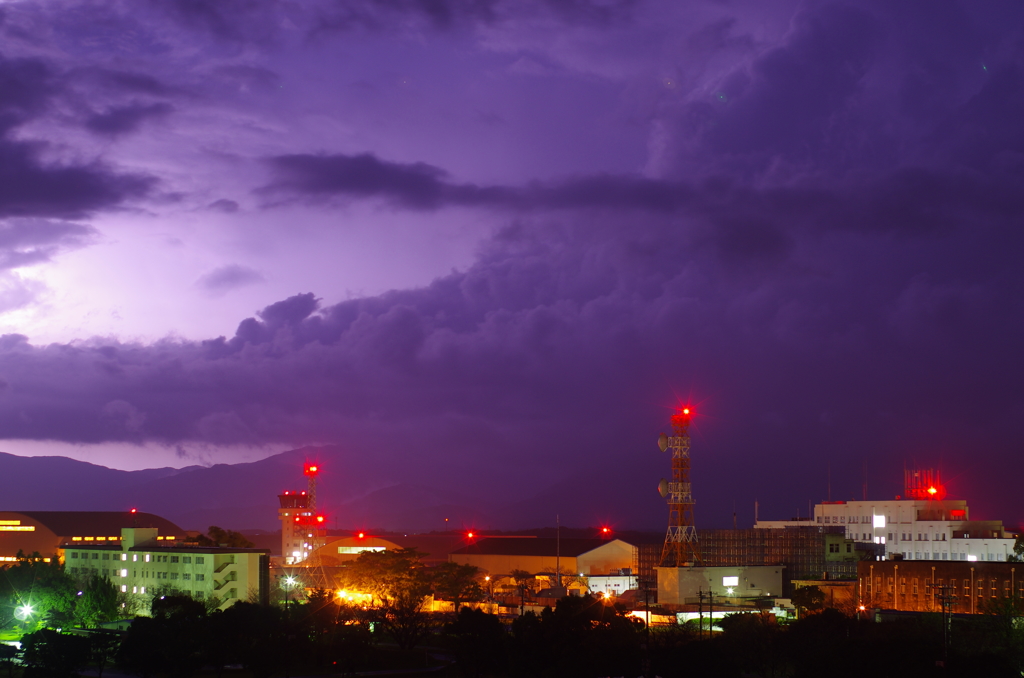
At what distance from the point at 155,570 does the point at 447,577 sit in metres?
34.4

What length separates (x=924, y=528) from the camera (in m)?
140

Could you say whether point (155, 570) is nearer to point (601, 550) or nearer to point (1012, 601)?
point (601, 550)

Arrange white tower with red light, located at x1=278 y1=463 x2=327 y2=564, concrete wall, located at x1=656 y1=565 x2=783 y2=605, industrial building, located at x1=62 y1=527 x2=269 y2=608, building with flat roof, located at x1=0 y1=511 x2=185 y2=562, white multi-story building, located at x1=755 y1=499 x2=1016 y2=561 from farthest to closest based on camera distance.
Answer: white tower with red light, located at x1=278 y1=463 x2=327 y2=564
building with flat roof, located at x1=0 y1=511 x2=185 y2=562
white multi-story building, located at x1=755 y1=499 x2=1016 y2=561
concrete wall, located at x1=656 y1=565 x2=783 y2=605
industrial building, located at x1=62 y1=527 x2=269 y2=608

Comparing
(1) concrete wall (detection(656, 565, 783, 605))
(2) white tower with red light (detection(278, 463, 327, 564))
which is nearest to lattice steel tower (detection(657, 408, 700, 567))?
(1) concrete wall (detection(656, 565, 783, 605))

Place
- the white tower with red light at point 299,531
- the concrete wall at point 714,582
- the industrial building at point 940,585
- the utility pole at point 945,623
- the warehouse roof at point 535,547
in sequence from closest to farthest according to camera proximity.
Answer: the utility pole at point 945,623, the industrial building at point 940,585, the concrete wall at point 714,582, the warehouse roof at point 535,547, the white tower with red light at point 299,531

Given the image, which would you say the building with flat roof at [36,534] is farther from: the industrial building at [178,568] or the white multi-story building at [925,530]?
the white multi-story building at [925,530]

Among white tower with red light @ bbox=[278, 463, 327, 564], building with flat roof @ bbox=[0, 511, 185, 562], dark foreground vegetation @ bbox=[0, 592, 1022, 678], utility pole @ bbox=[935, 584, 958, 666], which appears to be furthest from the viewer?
white tower with red light @ bbox=[278, 463, 327, 564]

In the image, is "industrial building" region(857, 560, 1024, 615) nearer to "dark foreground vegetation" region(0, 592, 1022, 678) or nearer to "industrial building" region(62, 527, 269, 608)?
"dark foreground vegetation" region(0, 592, 1022, 678)

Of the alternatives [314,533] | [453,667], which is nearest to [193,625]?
[453,667]

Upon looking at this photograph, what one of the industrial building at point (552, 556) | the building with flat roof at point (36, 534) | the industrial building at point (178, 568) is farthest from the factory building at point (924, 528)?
the building with flat roof at point (36, 534)

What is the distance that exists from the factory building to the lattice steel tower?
97.1 feet

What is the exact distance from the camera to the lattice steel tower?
122 meters

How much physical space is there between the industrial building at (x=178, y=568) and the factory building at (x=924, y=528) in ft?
247

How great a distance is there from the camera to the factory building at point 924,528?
13238 cm
